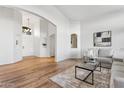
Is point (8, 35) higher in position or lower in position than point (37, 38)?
lower

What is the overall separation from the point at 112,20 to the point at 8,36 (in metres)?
6.38

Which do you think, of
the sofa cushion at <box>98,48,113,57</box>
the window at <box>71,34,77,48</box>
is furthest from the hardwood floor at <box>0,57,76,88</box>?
the window at <box>71,34,77,48</box>

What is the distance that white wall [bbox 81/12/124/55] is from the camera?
5672 millimetres

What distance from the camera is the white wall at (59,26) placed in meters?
4.89

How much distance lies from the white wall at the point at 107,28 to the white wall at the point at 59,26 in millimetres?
1313

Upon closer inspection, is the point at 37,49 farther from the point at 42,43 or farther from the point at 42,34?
the point at 42,34

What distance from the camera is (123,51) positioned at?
4852mm

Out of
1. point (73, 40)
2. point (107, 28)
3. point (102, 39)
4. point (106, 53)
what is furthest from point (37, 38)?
point (106, 53)

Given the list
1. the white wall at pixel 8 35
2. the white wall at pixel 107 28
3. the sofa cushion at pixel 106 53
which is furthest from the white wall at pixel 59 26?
the sofa cushion at pixel 106 53

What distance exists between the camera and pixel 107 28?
624 centimetres

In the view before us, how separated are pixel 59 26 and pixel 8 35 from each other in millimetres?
3178

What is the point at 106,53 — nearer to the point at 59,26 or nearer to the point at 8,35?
the point at 59,26
